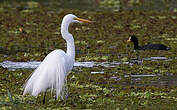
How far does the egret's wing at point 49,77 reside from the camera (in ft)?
30.8

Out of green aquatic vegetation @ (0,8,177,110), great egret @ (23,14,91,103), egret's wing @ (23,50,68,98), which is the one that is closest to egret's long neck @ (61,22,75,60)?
great egret @ (23,14,91,103)

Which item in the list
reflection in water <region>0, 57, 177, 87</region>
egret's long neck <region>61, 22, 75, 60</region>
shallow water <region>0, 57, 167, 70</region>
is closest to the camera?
egret's long neck <region>61, 22, 75, 60</region>

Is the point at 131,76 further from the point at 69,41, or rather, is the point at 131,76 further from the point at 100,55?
the point at 100,55

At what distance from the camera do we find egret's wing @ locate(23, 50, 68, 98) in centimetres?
938

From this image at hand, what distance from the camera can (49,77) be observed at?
947cm

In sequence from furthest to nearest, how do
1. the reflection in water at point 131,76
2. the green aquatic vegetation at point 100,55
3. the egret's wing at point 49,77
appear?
1. the reflection in water at point 131,76
2. the green aquatic vegetation at point 100,55
3. the egret's wing at point 49,77

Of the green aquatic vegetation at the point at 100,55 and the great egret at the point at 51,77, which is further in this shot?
the green aquatic vegetation at the point at 100,55

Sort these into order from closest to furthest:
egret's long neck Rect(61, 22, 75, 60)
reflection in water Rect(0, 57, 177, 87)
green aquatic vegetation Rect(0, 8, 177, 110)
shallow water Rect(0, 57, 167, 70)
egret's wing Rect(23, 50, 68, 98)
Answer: egret's wing Rect(23, 50, 68, 98)
green aquatic vegetation Rect(0, 8, 177, 110)
egret's long neck Rect(61, 22, 75, 60)
reflection in water Rect(0, 57, 177, 87)
shallow water Rect(0, 57, 167, 70)

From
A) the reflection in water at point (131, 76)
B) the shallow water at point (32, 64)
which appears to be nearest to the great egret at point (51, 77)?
the reflection in water at point (131, 76)

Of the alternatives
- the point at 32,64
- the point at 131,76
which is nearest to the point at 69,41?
the point at 131,76

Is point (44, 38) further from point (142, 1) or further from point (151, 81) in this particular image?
point (142, 1)

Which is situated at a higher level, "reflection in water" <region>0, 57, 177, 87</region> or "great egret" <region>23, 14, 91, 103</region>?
"great egret" <region>23, 14, 91, 103</region>

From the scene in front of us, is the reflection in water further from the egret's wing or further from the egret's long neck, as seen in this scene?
the egret's wing

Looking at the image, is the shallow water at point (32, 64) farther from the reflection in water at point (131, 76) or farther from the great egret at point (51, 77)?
the great egret at point (51, 77)
